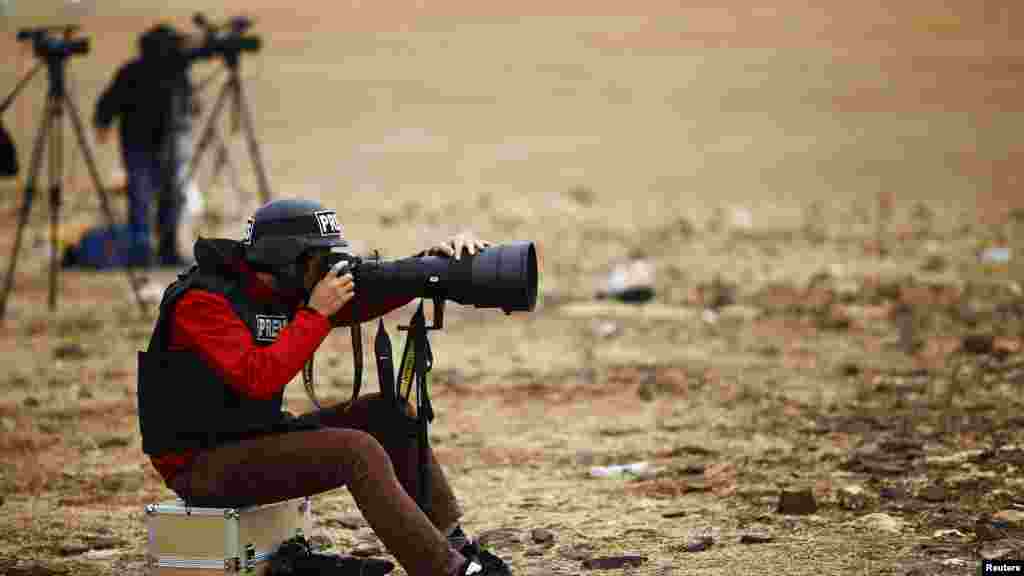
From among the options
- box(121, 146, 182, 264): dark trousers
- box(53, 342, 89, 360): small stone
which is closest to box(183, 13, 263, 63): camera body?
box(121, 146, 182, 264): dark trousers

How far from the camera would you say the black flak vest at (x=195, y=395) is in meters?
4.97

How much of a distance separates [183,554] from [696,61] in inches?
1130

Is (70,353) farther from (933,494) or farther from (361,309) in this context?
(933,494)

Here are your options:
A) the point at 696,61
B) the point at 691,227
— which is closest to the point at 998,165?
the point at 691,227

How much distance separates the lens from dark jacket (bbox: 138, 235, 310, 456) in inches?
196

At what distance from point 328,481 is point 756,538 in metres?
1.90

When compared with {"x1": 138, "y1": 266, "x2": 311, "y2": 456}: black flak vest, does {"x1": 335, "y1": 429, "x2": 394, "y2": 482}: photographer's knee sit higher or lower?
lower

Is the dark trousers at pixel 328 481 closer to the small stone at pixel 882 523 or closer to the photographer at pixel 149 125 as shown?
the small stone at pixel 882 523

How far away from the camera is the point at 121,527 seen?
263 inches

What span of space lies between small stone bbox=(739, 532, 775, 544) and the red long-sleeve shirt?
78.7 inches

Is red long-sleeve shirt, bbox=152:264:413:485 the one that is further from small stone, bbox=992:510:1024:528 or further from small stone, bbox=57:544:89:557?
small stone, bbox=992:510:1024:528

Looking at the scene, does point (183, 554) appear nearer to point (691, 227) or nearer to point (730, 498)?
point (730, 498)

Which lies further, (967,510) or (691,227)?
(691,227)

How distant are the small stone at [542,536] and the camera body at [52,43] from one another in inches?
255
